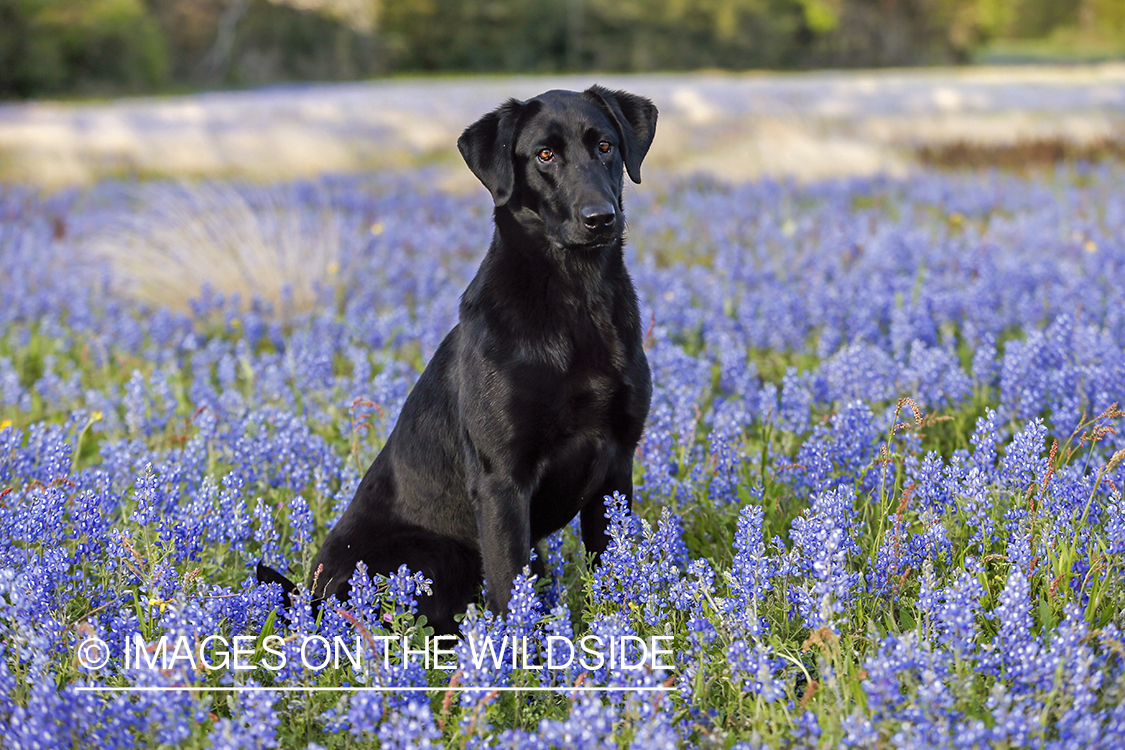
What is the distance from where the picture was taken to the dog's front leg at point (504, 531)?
242cm

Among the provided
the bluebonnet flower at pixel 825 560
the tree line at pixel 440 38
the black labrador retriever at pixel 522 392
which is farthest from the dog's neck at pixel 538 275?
the tree line at pixel 440 38

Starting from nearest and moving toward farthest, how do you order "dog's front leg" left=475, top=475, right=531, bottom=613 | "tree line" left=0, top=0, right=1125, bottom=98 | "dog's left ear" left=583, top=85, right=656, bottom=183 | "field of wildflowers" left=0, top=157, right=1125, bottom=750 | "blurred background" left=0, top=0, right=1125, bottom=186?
1. "field of wildflowers" left=0, top=157, right=1125, bottom=750
2. "dog's front leg" left=475, top=475, right=531, bottom=613
3. "dog's left ear" left=583, top=85, right=656, bottom=183
4. "blurred background" left=0, top=0, right=1125, bottom=186
5. "tree line" left=0, top=0, right=1125, bottom=98

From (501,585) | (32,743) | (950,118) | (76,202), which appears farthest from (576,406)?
(950,118)

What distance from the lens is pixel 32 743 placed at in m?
1.82

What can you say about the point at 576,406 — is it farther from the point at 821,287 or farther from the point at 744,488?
the point at 821,287

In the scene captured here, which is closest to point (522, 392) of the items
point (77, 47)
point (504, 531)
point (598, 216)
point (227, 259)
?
point (504, 531)

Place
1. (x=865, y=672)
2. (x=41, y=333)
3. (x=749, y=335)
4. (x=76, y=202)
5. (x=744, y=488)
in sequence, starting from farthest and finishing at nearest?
1. (x=76, y=202)
2. (x=41, y=333)
3. (x=749, y=335)
4. (x=744, y=488)
5. (x=865, y=672)

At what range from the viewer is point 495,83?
2945cm

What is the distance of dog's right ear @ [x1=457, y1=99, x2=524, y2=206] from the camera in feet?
8.69

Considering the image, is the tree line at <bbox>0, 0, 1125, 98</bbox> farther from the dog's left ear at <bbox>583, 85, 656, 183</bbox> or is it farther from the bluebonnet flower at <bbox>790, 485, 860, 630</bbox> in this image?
the bluebonnet flower at <bbox>790, 485, 860, 630</bbox>

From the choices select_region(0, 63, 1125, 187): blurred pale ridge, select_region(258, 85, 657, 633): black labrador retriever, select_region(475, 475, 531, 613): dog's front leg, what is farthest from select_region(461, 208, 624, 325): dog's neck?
select_region(0, 63, 1125, 187): blurred pale ridge

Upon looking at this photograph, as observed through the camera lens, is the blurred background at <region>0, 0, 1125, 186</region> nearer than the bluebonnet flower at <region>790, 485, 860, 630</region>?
No

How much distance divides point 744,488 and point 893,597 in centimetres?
81

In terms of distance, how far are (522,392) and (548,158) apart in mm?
685
